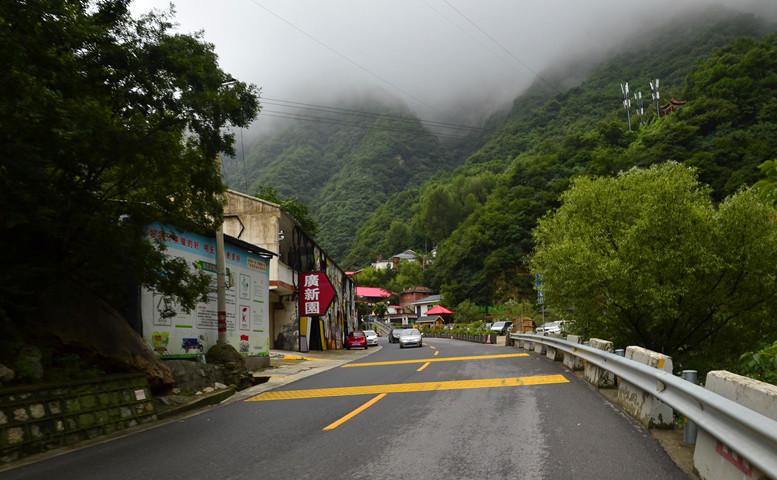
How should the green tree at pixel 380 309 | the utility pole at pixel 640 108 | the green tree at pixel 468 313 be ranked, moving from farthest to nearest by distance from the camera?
the green tree at pixel 380 309
the utility pole at pixel 640 108
the green tree at pixel 468 313

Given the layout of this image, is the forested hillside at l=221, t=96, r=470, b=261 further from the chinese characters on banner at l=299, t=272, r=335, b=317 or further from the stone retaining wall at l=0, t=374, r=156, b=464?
the stone retaining wall at l=0, t=374, r=156, b=464

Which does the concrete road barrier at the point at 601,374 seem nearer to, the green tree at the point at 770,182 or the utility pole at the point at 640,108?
the green tree at the point at 770,182

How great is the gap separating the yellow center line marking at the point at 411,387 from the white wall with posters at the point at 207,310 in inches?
120

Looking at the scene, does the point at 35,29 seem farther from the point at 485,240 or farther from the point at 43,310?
the point at 485,240

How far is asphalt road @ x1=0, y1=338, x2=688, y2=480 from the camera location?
470 cm

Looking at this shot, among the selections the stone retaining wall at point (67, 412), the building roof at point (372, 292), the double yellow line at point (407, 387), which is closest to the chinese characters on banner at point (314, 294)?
the double yellow line at point (407, 387)

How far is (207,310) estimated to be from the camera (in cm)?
1479

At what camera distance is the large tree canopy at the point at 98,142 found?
6457 mm

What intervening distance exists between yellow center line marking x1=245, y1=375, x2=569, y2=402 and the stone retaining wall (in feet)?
8.31

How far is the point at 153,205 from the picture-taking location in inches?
348

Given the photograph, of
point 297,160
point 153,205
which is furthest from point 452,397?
point 297,160

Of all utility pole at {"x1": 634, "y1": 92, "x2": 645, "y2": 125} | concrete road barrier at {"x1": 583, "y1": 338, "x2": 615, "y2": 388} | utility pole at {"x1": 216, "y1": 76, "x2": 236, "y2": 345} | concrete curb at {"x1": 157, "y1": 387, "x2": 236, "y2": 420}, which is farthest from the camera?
utility pole at {"x1": 634, "y1": 92, "x2": 645, "y2": 125}

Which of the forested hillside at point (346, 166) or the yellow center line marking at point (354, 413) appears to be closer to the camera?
the yellow center line marking at point (354, 413)

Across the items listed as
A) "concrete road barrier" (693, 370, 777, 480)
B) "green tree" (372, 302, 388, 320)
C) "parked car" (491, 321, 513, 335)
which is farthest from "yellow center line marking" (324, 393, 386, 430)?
"green tree" (372, 302, 388, 320)
